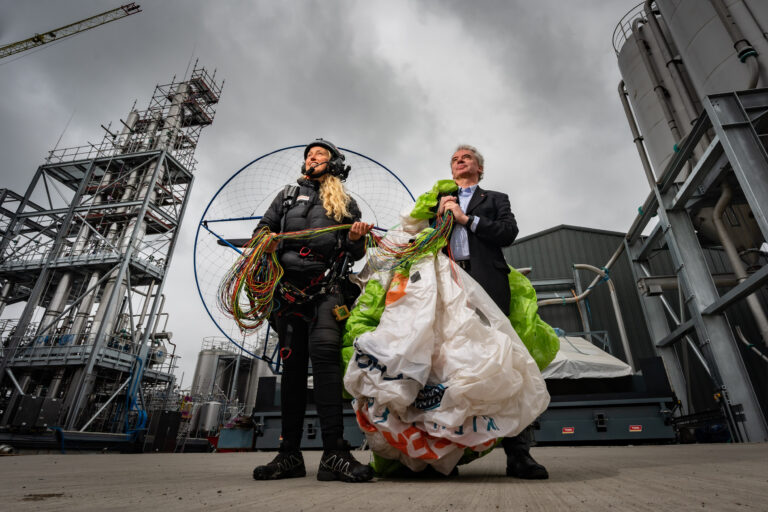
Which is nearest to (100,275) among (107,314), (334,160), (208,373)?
(107,314)

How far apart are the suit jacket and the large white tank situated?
5445 millimetres

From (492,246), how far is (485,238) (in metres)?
0.07

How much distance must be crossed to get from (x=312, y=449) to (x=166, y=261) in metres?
12.9

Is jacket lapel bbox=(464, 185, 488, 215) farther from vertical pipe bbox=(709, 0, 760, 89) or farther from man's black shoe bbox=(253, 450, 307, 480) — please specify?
vertical pipe bbox=(709, 0, 760, 89)

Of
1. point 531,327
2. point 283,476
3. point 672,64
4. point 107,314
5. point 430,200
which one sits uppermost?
point 672,64

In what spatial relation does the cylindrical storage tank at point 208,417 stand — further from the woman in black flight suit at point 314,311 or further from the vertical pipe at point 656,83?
the vertical pipe at point 656,83

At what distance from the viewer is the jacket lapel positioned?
2.01m

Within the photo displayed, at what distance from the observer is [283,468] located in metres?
1.55

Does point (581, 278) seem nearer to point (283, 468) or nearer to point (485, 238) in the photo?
point (485, 238)

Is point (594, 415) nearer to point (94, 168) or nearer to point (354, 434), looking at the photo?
point (354, 434)

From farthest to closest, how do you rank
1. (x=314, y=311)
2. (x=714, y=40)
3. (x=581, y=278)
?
(x=581, y=278)
(x=714, y=40)
(x=314, y=311)

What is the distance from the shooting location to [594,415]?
4.52 metres

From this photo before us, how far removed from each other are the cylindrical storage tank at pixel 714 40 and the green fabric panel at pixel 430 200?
18.3 ft

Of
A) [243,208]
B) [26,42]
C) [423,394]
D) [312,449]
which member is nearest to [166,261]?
[312,449]
